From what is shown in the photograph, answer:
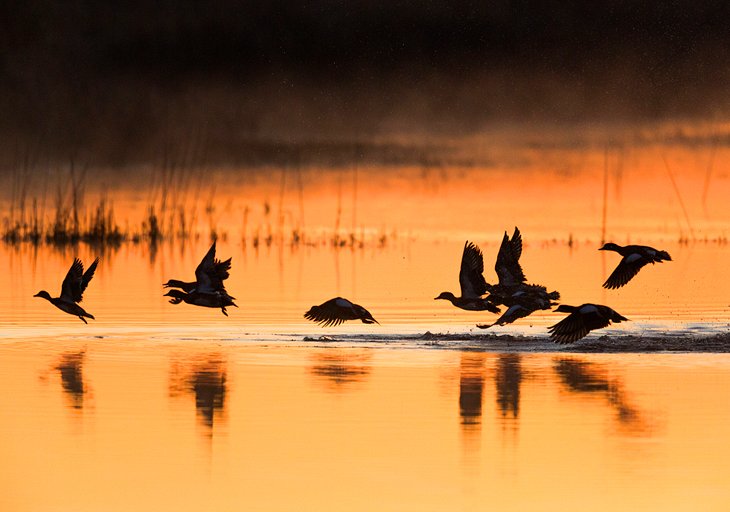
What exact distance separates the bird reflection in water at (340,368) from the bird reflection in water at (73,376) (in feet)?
12.2

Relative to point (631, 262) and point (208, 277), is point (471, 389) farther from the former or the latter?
point (208, 277)

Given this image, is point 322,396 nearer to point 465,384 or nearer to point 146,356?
point 465,384

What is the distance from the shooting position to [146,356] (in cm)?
2945

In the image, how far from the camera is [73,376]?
85.1ft

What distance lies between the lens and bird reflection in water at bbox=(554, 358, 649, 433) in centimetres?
2091

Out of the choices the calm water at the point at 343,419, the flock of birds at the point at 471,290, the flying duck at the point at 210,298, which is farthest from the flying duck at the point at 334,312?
the flying duck at the point at 210,298

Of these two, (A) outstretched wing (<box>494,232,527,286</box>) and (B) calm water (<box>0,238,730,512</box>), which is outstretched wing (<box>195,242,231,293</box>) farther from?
(A) outstretched wing (<box>494,232,527,286</box>)

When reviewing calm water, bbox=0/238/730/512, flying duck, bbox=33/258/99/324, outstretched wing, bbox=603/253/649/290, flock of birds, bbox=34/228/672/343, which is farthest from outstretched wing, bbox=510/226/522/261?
flying duck, bbox=33/258/99/324

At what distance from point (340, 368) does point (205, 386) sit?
10.8 feet

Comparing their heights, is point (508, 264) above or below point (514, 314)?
above

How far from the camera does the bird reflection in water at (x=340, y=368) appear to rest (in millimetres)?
25094

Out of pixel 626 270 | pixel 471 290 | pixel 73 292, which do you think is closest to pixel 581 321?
pixel 626 270

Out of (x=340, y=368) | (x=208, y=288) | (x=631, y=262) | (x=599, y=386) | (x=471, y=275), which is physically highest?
(x=631, y=262)

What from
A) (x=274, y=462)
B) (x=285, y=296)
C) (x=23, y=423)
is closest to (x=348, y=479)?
(x=274, y=462)
